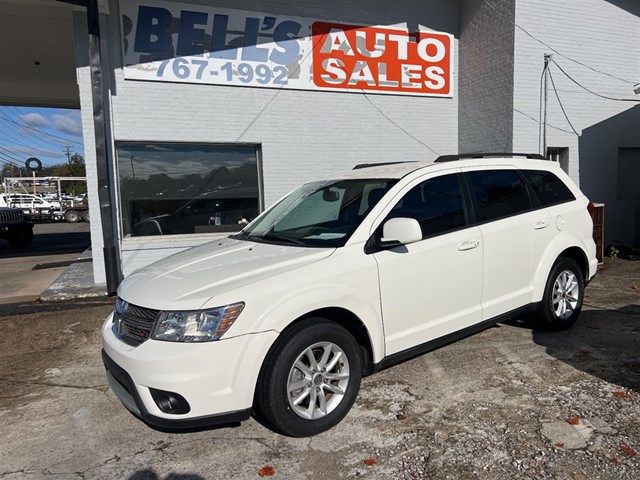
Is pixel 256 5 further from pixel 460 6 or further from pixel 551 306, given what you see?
pixel 551 306

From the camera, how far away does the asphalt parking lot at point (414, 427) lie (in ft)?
9.90

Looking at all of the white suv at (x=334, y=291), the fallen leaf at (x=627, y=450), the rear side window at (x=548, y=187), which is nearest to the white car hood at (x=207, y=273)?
the white suv at (x=334, y=291)

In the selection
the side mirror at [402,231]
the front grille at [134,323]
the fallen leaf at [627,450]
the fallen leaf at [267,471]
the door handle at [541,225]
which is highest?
the side mirror at [402,231]

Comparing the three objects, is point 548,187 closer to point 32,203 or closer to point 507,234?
point 507,234

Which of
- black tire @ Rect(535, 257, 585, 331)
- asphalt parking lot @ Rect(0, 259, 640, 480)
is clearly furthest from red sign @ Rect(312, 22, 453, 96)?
asphalt parking lot @ Rect(0, 259, 640, 480)

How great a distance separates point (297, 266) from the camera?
3324mm

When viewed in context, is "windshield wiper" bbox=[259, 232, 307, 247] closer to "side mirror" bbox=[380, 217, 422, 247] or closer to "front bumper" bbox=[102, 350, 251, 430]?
"side mirror" bbox=[380, 217, 422, 247]

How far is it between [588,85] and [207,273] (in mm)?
9909

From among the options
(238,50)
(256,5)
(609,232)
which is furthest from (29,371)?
(609,232)

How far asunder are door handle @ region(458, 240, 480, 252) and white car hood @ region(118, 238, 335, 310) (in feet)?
4.08

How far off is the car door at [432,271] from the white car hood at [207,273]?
0.61 meters

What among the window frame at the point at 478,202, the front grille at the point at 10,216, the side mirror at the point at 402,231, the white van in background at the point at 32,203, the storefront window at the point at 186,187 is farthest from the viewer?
the white van in background at the point at 32,203

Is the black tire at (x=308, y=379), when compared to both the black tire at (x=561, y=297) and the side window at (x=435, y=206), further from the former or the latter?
the black tire at (x=561, y=297)

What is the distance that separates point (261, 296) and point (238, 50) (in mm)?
7077
